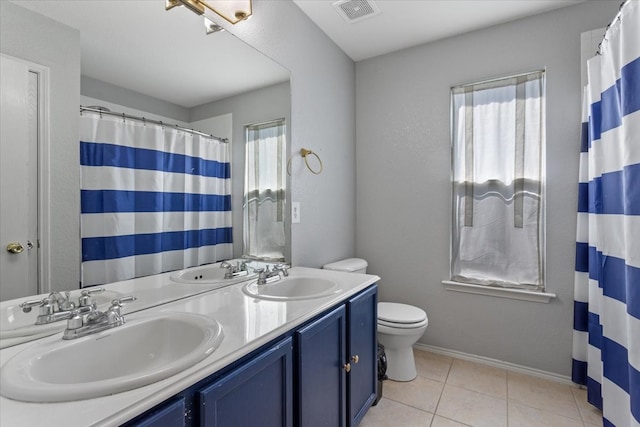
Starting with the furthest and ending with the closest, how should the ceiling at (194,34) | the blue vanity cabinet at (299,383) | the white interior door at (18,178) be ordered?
the ceiling at (194,34)
the white interior door at (18,178)
the blue vanity cabinet at (299,383)

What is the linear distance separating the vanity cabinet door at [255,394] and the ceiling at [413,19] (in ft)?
6.93

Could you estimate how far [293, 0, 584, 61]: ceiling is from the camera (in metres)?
2.03

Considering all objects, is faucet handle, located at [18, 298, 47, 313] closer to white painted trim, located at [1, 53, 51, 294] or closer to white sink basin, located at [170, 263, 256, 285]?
white painted trim, located at [1, 53, 51, 294]

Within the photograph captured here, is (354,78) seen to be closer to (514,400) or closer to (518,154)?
(518,154)

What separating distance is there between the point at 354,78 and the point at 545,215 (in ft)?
6.18

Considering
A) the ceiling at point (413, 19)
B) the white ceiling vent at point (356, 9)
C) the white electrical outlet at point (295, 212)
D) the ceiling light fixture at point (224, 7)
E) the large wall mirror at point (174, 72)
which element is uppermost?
the ceiling at point (413, 19)

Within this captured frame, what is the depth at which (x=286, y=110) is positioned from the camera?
1.93m

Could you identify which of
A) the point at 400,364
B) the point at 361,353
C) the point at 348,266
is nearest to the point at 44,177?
the point at 361,353

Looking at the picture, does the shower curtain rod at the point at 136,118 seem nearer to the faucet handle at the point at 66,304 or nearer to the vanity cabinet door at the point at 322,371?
the faucet handle at the point at 66,304

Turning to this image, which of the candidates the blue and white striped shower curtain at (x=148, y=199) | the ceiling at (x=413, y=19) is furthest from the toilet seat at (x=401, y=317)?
the ceiling at (x=413, y=19)

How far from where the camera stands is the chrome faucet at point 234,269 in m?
1.56

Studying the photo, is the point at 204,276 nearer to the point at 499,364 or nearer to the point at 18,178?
the point at 18,178

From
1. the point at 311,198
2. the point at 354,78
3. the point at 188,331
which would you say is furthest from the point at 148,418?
the point at 354,78

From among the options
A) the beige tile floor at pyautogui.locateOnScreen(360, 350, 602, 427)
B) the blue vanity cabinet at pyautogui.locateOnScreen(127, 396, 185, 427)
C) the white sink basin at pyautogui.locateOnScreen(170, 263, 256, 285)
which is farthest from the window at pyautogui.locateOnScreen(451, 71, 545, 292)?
the blue vanity cabinet at pyautogui.locateOnScreen(127, 396, 185, 427)
